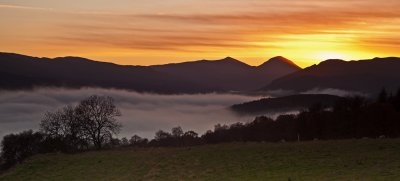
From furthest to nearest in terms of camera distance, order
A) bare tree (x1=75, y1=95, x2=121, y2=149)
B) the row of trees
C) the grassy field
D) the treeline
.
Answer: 1. the treeline
2. the row of trees
3. bare tree (x1=75, y1=95, x2=121, y2=149)
4. the grassy field

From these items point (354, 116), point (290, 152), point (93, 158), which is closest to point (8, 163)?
point (93, 158)

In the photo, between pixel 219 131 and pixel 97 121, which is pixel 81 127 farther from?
pixel 219 131

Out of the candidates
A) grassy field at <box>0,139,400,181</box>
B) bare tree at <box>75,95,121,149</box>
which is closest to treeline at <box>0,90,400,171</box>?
bare tree at <box>75,95,121,149</box>

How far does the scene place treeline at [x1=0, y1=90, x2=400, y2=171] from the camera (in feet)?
229

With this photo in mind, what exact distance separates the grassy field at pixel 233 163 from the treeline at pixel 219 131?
9698 millimetres

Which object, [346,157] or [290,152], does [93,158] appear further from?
[346,157]

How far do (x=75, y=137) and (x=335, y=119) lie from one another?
54.1m

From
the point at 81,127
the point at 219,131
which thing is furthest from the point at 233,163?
the point at 219,131

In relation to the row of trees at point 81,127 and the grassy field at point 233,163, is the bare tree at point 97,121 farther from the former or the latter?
the grassy field at point 233,163

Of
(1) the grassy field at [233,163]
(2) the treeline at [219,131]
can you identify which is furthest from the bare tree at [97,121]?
(1) the grassy field at [233,163]

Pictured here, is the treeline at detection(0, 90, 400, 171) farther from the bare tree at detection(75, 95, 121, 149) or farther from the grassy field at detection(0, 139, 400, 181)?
the grassy field at detection(0, 139, 400, 181)

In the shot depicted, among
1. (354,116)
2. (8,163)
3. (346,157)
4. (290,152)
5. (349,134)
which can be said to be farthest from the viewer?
(354,116)

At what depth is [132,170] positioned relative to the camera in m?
39.8

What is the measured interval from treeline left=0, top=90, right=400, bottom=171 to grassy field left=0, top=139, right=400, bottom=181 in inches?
382
